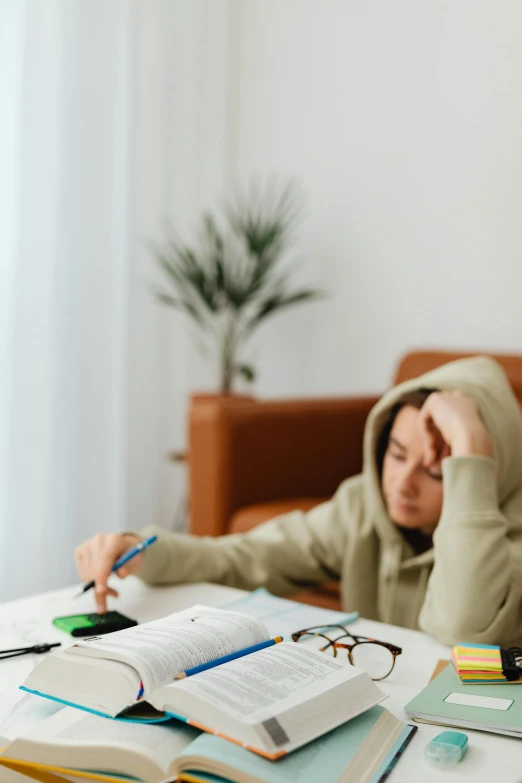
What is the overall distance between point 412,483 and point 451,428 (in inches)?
4.7

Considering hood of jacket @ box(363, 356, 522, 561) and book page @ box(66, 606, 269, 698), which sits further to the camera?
hood of jacket @ box(363, 356, 522, 561)

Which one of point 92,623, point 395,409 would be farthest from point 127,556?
point 395,409

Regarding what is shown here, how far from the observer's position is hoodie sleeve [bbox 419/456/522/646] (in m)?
1.15

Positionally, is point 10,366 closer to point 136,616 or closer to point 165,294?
point 165,294

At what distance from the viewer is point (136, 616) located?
3.78ft

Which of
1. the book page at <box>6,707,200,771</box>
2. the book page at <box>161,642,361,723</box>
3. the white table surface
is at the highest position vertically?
the book page at <box>161,642,361,723</box>

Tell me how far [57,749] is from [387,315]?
2.31 meters

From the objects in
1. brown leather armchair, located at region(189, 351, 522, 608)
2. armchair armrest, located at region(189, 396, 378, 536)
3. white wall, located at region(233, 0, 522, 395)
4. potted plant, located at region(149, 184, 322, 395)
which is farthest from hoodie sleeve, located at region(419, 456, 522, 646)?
potted plant, located at region(149, 184, 322, 395)

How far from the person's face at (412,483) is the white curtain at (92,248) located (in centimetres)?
150

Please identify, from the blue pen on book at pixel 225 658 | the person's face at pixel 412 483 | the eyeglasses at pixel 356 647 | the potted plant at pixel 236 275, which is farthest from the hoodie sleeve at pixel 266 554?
the potted plant at pixel 236 275

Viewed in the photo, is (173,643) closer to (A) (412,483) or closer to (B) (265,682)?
(B) (265,682)

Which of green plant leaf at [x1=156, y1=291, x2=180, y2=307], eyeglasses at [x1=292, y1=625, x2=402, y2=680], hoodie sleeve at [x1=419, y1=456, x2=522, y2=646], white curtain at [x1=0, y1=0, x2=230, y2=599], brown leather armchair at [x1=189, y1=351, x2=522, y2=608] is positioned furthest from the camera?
green plant leaf at [x1=156, y1=291, x2=180, y2=307]

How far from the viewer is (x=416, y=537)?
4.90 feet

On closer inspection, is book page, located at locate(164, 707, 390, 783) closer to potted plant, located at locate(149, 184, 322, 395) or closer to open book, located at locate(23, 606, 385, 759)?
open book, located at locate(23, 606, 385, 759)
